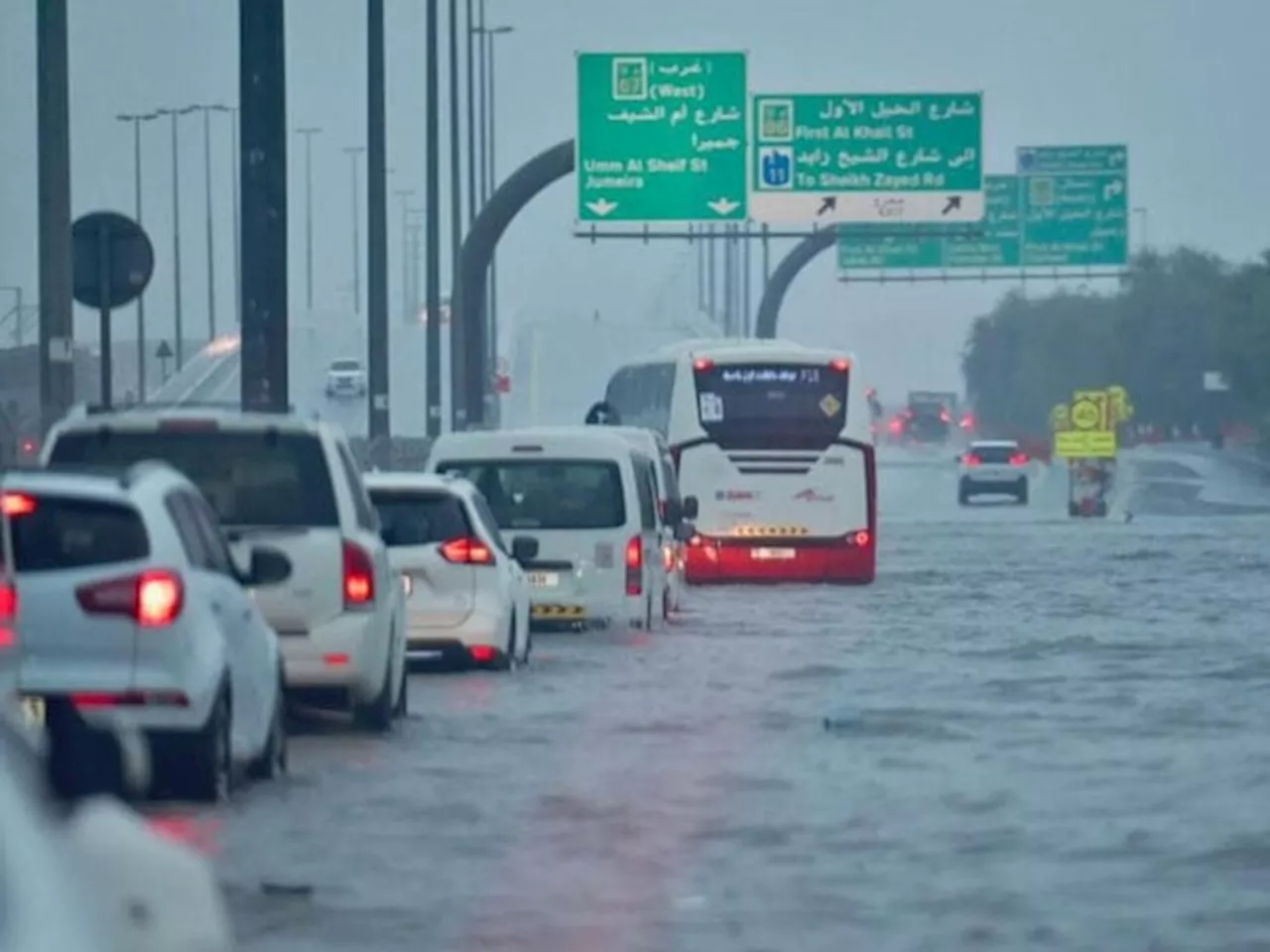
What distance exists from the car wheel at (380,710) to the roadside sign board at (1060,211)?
42367mm

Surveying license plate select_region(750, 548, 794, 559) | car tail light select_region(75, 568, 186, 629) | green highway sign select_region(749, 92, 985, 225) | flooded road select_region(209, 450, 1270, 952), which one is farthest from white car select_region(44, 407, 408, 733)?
green highway sign select_region(749, 92, 985, 225)

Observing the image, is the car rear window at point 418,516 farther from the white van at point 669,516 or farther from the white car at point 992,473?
the white car at point 992,473

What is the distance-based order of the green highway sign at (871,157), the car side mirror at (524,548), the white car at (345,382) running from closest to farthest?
the car side mirror at (524,548) → the green highway sign at (871,157) → the white car at (345,382)

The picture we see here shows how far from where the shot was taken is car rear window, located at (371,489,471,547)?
929 inches

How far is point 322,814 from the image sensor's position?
1481cm

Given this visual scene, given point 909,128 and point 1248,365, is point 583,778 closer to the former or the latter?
point 909,128

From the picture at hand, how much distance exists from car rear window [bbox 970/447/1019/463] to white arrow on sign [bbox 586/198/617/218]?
108 ft

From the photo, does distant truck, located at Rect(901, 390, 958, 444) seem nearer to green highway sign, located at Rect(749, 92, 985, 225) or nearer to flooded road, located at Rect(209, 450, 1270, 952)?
green highway sign, located at Rect(749, 92, 985, 225)

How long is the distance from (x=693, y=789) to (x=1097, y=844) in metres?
2.77

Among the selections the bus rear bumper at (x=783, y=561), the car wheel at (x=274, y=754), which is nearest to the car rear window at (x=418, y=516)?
the car wheel at (x=274, y=754)

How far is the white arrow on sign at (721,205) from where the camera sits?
47.4 meters

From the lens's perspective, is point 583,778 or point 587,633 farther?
point 587,633

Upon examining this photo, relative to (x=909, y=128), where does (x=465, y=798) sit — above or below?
below

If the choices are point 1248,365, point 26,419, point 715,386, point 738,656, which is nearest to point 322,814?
point 738,656
